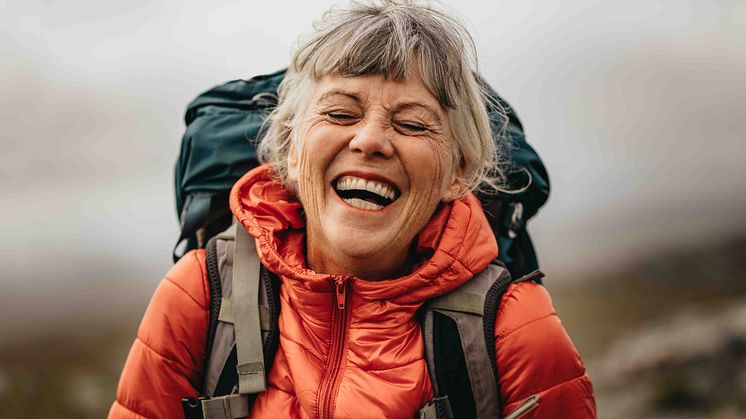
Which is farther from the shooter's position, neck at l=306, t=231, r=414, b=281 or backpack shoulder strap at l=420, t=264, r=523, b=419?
neck at l=306, t=231, r=414, b=281

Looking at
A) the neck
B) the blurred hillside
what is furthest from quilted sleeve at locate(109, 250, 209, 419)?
the blurred hillside

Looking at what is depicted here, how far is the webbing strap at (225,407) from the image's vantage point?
2.78 meters

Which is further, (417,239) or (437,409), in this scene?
(417,239)

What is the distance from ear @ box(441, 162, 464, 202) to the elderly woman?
96mm

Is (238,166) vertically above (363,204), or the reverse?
(238,166)

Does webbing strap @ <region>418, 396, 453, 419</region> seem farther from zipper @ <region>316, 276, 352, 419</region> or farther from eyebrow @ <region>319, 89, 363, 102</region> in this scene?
eyebrow @ <region>319, 89, 363, 102</region>

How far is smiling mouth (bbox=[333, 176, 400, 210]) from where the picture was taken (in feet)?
9.26

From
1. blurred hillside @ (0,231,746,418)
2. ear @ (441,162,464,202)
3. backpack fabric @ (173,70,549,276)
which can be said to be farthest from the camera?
blurred hillside @ (0,231,746,418)

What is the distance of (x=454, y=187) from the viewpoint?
3.15 m

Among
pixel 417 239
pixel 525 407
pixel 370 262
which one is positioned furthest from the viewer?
pixel 417 239

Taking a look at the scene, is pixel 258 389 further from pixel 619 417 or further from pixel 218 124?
pixel 619 417

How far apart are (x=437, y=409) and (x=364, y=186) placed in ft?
2.95

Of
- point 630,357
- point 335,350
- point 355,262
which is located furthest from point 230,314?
point 630,357

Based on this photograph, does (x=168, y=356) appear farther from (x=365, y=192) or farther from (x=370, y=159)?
(x=370, y=159)
